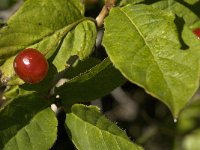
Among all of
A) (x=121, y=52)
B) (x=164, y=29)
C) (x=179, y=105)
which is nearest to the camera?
(x=179, y=105)

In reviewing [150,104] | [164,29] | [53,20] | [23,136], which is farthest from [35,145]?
[150,104]

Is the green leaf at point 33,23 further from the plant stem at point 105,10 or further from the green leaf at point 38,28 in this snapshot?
the plant stem at point 105,10

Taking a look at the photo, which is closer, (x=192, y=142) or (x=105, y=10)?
(x=105, y=10)

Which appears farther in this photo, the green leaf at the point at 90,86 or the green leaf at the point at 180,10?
the green leaf at the point at 180,10

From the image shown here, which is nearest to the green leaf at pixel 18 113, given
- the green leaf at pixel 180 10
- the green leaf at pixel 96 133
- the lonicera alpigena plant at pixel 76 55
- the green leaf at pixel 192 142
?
the lonicera alpigena plant at pixel 76 55

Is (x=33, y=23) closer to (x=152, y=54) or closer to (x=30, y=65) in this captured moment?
(x=30, y=65)

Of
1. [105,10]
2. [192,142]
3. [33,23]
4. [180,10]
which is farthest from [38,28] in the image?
[192,142]

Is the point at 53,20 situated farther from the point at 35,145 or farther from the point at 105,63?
the point at 35,145
